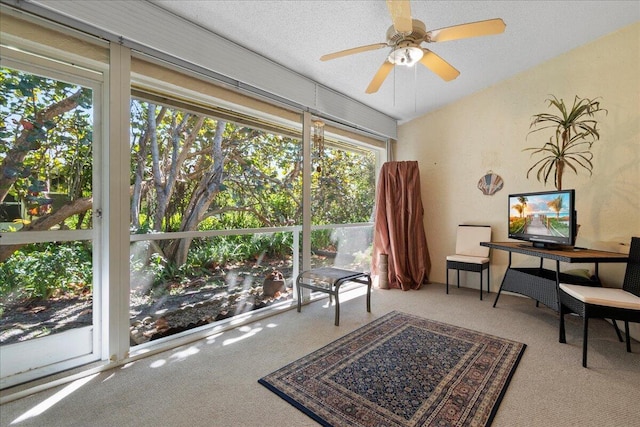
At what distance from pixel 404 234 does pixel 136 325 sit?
11.2 ft

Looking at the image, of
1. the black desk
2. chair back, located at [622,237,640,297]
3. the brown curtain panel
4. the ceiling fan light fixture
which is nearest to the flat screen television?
the black desk

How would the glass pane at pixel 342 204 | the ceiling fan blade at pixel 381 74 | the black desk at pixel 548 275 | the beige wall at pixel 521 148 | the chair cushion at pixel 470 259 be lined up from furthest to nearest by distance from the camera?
the glass pane at pixel 342 204 → the chair cushion at pixel 470 259 → the beige wall at pixel 521 148 → the black desk at pixel 548 275 → the ceiling fan blade at pixel 381 74

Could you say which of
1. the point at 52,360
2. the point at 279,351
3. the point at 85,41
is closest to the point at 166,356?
the point at 52,360

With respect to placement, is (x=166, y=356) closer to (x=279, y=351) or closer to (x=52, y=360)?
(x=52, y=360)

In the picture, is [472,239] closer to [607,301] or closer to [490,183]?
[490,183]

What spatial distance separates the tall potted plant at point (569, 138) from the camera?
3018 millimetres

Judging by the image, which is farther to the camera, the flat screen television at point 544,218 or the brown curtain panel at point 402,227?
the brown curtain panel at point 402,227

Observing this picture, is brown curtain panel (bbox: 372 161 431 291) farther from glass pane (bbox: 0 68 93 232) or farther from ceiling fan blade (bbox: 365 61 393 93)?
glass pane (bbox: 0 68 93 232)

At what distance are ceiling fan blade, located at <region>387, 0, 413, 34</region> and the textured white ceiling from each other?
632mm

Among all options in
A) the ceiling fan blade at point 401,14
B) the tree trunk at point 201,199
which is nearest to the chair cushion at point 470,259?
the ceiling fan blade at point 401,14

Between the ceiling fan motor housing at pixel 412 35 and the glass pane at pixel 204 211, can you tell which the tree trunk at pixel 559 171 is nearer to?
the ceiling fan motor housing at pixel 412 35

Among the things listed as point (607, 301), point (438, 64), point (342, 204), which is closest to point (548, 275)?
point (607, 301)

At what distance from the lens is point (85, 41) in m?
1.98

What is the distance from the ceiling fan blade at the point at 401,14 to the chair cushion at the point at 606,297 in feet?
7.63
